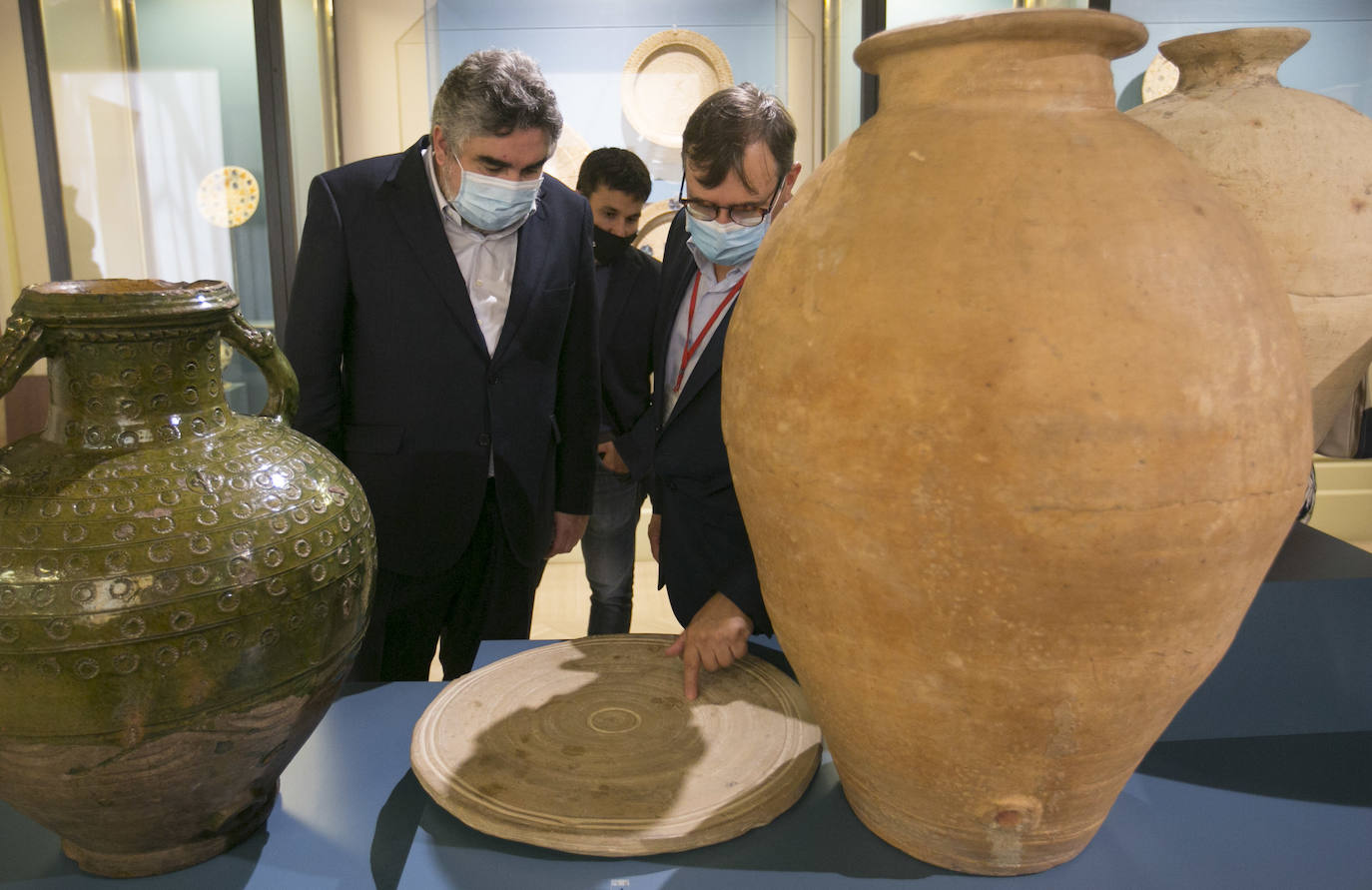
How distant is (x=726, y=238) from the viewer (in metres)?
1.79

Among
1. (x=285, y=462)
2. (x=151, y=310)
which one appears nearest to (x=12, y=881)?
(x=285, y=462)

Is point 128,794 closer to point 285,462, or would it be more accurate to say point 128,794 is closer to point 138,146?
point 285,462

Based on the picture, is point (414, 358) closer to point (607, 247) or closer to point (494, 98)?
point (494, 98)

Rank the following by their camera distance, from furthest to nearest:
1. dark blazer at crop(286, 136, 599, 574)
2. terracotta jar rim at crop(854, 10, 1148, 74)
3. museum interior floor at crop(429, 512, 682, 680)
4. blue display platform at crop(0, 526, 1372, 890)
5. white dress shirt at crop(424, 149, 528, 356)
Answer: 1. museum interior floor at crop(429, 512, 682, 680)
2. white dress shirt at crop(424, 149, 528, 356)
3. dark blazer at crop(286, 136, 599, 574)
4. blue display platform at crop(0, 526, 1372, 890)
5. terracotta jar rim at crop(854, 10, 1148, 74)

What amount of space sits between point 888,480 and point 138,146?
13.1ft

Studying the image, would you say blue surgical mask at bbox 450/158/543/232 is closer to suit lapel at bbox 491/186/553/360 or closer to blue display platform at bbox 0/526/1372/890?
suit lapel at bbox 491/186/553/360

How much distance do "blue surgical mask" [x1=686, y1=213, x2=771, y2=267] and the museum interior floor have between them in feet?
6.10

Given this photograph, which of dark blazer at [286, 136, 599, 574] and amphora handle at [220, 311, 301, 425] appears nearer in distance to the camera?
amphora handle at [220, 311, 301, 425]

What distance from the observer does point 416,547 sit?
2.06 meters

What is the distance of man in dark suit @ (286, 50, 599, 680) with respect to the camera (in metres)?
1.96

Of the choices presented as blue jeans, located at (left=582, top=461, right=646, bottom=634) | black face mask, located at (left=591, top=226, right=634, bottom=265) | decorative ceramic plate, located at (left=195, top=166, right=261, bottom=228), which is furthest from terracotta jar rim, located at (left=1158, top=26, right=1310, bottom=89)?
decorative ceramic plate, located at (left=195, top=166, right=261, bottom=228)

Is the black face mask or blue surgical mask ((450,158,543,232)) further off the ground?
blue surgical mask ((450,158,543,232))

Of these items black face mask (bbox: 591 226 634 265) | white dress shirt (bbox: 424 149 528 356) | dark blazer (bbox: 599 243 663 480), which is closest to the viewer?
white dress shirt (bbox: 424 149 528 356)

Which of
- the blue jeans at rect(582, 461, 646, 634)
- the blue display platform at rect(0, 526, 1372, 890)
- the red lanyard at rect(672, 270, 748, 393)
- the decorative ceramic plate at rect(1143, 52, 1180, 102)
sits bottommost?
the blue jeans at rect(582, 461, 646, 634)
